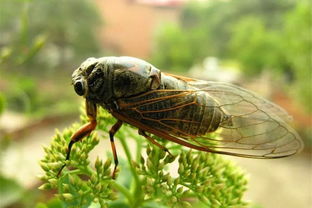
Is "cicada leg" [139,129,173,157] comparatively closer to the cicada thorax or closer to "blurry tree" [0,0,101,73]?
the cicada thorax

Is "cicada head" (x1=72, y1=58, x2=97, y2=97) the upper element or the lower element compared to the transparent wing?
upper

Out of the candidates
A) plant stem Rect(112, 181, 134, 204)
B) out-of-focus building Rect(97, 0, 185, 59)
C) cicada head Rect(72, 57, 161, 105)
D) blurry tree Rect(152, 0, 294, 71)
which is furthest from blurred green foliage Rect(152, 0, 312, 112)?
plant stem Rect(112, 181, 134, 204)

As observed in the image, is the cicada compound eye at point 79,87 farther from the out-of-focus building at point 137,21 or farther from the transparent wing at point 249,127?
the out-of-focus building at point 137,21

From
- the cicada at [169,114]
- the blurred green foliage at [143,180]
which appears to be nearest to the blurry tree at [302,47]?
the cicada at [169,114]

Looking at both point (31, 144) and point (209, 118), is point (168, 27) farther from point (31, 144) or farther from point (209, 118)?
point (209, 118)

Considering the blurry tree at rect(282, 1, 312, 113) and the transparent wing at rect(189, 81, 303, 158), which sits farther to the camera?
the blurry tree at rect(282, 1, 312, 113)

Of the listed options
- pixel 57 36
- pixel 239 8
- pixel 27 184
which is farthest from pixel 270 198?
pixel 239 8

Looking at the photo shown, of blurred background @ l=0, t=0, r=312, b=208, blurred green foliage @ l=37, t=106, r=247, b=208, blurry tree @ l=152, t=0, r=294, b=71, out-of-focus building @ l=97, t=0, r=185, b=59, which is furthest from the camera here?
out-of-focus building @ l=97, t=0, r=185, b=59

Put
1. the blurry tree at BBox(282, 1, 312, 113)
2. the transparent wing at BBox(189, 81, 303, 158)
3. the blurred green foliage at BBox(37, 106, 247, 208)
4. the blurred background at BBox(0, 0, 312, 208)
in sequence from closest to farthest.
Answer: the blurred green foliage at BBox(37, 106, 247, 208) < the transparent wing at BBox(189, 81, 303, 158) < the blurred background at BBox(0, 0, 312, 208) < the blurry tree at BBox(282, 1, 312, 113)

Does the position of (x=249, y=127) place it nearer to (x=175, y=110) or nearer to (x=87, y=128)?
(x=175, y=110)
